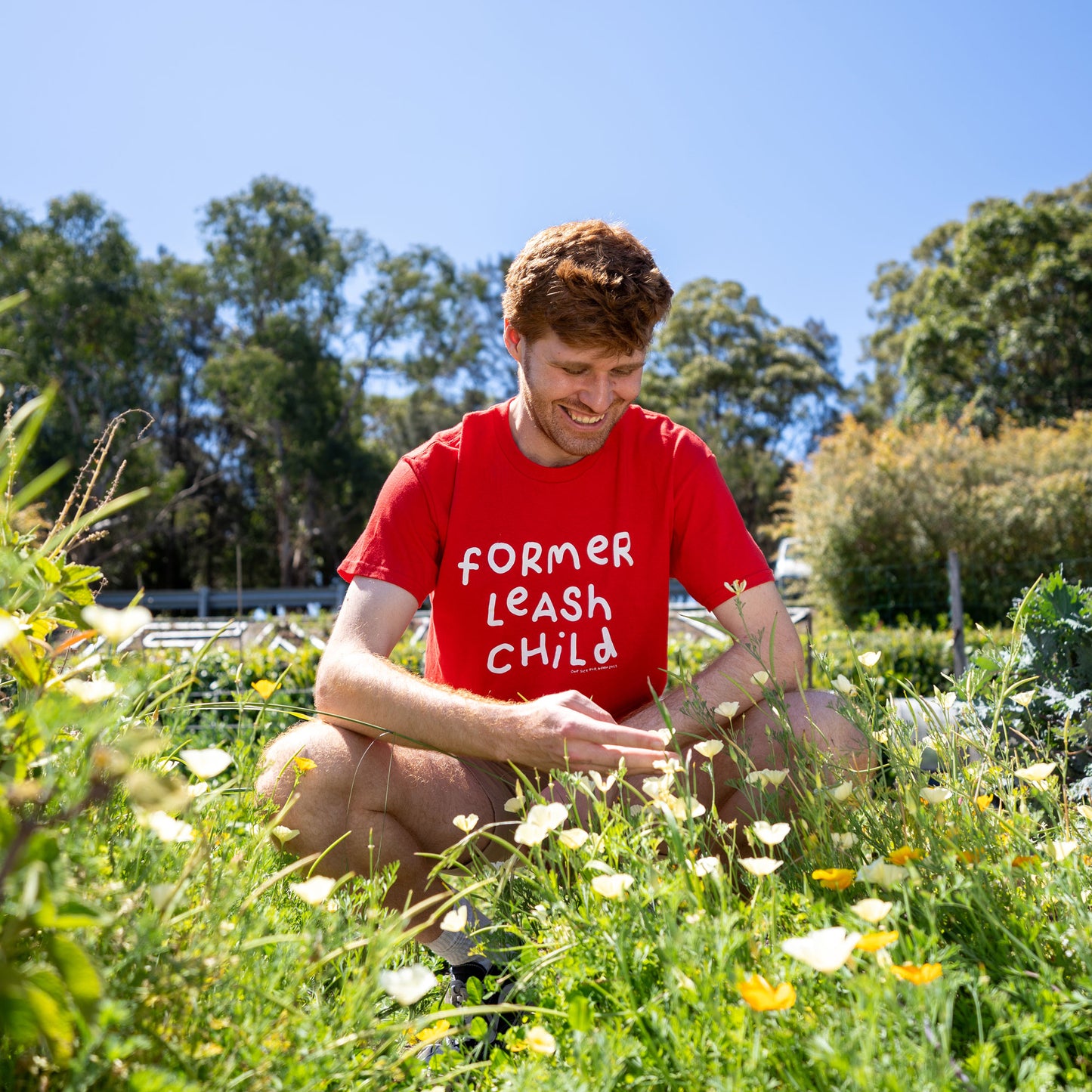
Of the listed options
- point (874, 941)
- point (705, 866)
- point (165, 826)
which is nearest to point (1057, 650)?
point (705, 866)

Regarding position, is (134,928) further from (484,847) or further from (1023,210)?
(1023,210)

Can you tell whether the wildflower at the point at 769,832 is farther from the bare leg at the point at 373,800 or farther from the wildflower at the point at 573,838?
the bare leg at the point at 373,800

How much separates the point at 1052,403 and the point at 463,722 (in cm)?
2308

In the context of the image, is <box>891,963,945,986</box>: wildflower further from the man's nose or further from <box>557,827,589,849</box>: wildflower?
the man's nose

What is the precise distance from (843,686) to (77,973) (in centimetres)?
103

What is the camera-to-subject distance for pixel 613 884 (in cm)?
88

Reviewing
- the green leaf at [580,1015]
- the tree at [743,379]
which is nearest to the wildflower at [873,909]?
the green leaf at [580,1015]

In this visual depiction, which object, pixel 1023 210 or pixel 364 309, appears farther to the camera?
pixel 364 309

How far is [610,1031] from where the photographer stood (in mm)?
852

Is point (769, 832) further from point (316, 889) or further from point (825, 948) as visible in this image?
point (316, 889)

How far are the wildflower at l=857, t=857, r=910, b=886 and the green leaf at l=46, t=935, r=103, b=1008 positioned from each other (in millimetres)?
712

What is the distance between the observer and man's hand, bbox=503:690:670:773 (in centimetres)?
135

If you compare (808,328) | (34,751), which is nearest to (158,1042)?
(34,751)

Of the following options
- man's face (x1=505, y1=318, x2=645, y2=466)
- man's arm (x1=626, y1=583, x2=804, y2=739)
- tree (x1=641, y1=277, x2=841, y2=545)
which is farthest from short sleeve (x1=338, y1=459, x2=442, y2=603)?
tree (x1=641, y1=277, x2=841, y2=545)
